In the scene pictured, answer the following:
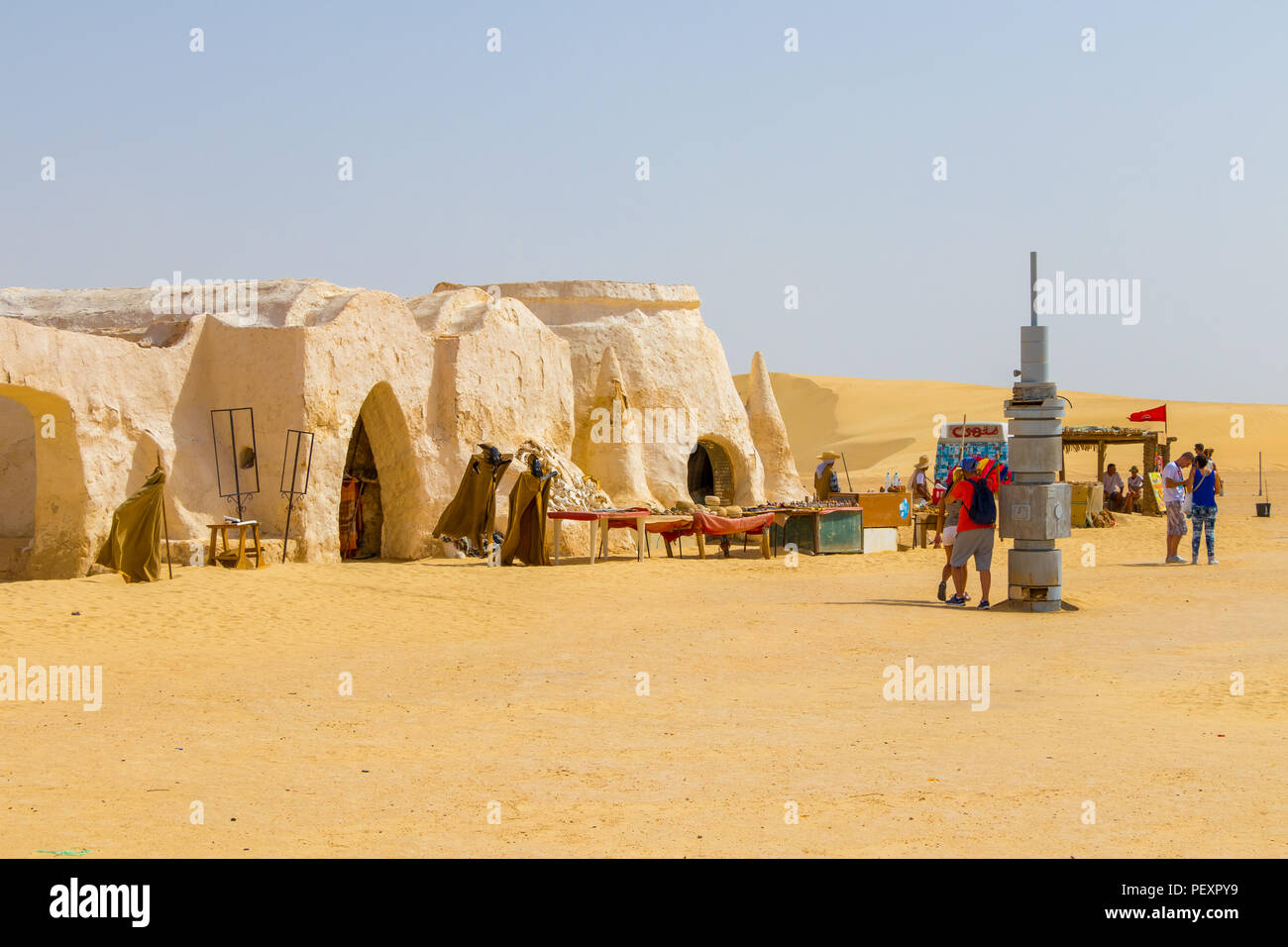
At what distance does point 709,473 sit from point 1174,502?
48.3 ft

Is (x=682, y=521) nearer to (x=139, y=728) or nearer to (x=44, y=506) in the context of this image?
(x=44, y=506)

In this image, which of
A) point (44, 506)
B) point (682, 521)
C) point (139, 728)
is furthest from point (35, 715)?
point (682, 521)

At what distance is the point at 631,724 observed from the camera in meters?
7.71

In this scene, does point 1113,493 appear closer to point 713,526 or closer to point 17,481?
point 713,526

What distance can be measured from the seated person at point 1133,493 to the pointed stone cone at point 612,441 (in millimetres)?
10472

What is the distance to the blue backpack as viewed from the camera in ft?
41.3

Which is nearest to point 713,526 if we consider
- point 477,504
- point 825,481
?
point 477,504

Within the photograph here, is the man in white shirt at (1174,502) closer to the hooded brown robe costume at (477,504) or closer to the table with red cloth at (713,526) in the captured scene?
the table with red cloth at (713,526)

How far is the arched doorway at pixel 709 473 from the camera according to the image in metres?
28.9

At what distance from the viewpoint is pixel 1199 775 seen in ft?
19.9

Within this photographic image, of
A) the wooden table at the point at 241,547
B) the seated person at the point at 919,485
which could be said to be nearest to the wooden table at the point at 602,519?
the wooden table at the point at 241,547

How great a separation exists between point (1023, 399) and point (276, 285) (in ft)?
37.0

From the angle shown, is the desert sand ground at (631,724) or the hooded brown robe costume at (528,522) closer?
the desert sand ground at (631,724)

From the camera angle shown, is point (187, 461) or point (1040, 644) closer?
point (1040, 644)
